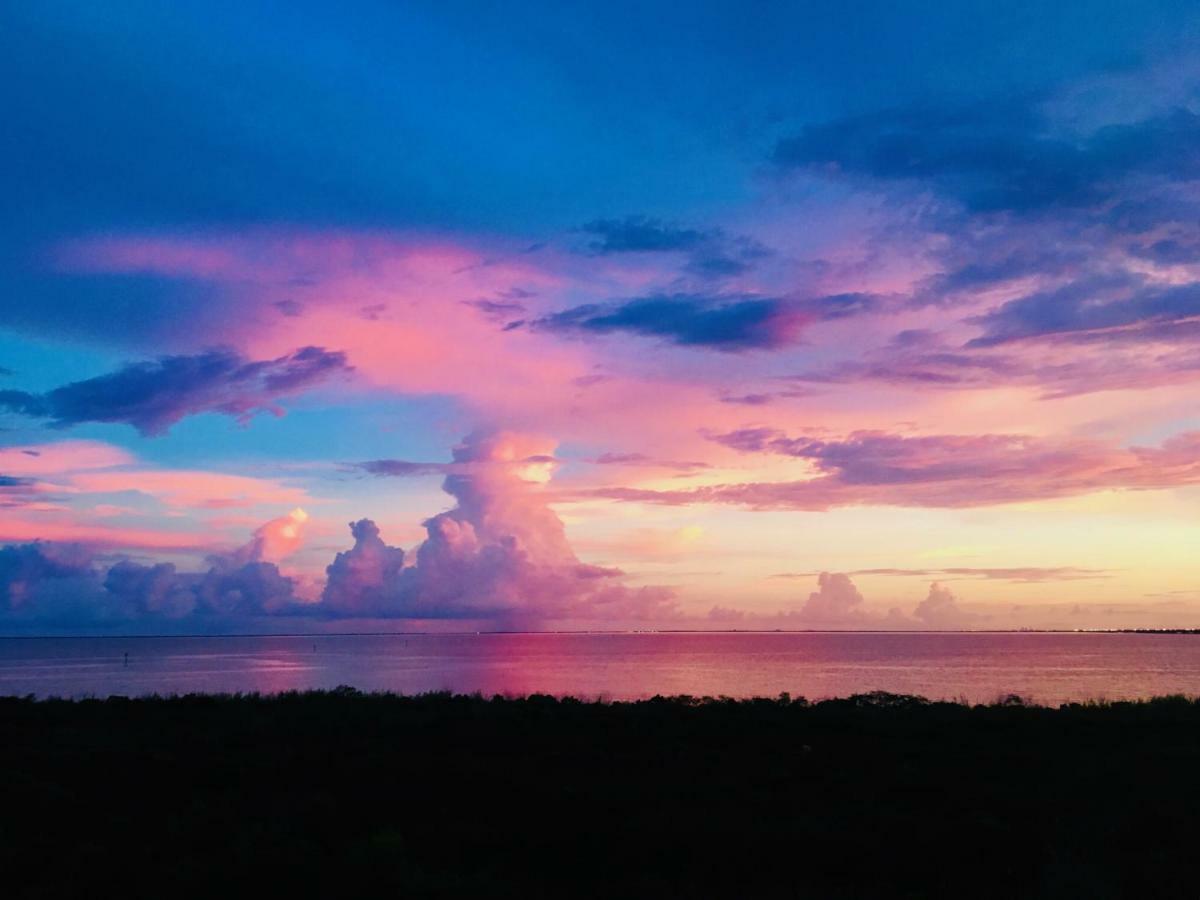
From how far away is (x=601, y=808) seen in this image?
14.7m

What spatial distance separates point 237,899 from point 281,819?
3382 mm

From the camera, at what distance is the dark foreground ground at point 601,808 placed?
36.2 feet

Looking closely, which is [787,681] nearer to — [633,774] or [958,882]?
[633,774]

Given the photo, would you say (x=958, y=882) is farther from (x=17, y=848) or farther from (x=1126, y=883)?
(x=17, y=848)

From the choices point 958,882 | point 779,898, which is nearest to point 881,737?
point 958,882

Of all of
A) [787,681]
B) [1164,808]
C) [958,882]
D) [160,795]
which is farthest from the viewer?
[787,681]

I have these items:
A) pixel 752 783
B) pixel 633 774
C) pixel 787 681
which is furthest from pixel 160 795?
pixel 787 681

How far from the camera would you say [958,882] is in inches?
440

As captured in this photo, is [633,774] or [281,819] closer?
[281,819]

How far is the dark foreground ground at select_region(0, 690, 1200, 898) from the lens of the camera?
11.0m

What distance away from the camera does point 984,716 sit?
90.5 feet

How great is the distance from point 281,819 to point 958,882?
9068 millimetres

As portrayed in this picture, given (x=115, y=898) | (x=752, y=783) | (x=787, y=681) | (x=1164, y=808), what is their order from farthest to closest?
(x=787, y=681) → (x=752, y=783) → (x=1164, y=808) → (x=115, y=898)

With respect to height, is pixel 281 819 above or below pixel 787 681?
above
